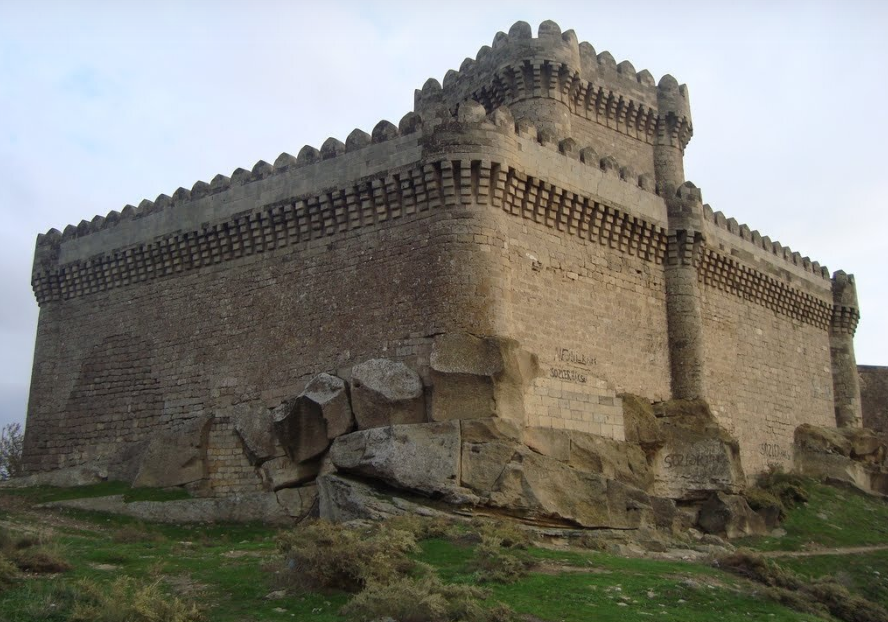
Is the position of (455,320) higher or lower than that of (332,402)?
higher

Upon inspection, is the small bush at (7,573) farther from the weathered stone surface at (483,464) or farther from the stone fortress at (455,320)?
the weathered stone surface at (483,464)

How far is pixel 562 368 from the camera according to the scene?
58.3 ft

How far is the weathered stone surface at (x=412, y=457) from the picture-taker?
50.3 ft

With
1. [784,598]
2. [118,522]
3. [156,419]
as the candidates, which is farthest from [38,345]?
[784,598]

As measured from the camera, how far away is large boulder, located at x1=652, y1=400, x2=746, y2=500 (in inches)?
741

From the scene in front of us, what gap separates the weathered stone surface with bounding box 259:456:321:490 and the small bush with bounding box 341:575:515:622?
21.7 ft

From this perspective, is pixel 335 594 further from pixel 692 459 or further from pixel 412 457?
pixel 692 459

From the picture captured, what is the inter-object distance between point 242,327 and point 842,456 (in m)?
14.0

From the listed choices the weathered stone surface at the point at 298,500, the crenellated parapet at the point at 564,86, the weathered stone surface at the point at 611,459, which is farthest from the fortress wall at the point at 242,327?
the crenellated parapet at the point at 564,86

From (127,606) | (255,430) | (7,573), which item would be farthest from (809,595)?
(255,430)

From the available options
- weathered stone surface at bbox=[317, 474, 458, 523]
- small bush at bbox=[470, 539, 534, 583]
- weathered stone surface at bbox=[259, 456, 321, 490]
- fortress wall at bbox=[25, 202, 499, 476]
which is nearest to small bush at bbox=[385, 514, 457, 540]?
weathered stone surface at bbox=[317, 474, 458, 523]

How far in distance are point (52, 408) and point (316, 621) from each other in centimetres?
1386

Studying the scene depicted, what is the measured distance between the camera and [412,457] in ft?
50.8

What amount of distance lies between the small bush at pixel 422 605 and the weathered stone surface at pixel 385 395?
212 inches
